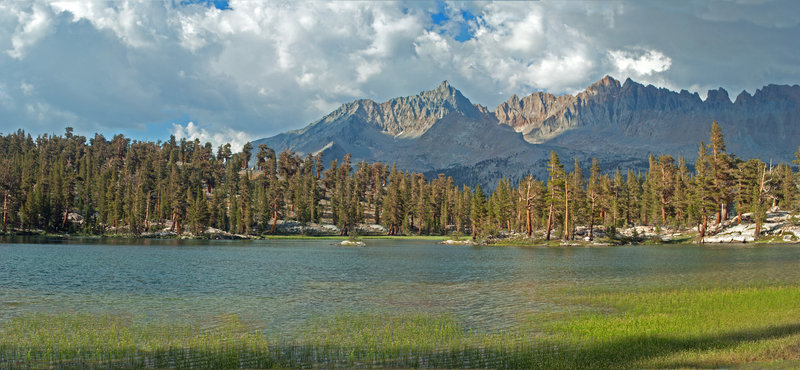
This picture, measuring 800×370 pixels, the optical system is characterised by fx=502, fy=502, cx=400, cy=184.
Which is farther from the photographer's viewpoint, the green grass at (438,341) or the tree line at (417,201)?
the tree line at (417,201)

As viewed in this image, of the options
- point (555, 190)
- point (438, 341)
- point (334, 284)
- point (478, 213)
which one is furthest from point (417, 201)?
point (438, 341)

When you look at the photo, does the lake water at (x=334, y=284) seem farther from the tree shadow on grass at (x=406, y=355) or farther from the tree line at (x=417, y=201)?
the tree line at (x=417, y=201)

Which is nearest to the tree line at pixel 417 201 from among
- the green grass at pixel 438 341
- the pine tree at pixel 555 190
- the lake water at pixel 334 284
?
the pine tree at pixel 555 190

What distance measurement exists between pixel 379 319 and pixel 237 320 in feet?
25.0

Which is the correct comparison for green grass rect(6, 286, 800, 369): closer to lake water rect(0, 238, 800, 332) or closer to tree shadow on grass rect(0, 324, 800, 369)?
tree shadow on grass rect(0, 324, 800, 369)

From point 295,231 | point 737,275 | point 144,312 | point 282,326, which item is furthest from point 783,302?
point 295,231

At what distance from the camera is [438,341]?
2166 cm

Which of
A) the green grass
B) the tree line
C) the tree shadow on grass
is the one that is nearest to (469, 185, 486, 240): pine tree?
the tree line

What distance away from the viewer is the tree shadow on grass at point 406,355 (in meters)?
18.3

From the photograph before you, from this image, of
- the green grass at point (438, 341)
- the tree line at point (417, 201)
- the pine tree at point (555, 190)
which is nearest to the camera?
the green grass at point (438, 341)

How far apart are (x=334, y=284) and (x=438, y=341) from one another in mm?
23434

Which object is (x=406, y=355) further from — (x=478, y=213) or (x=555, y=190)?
(x=478, y=213)

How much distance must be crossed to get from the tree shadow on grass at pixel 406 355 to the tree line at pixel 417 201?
8351 cm

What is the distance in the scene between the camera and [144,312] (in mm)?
29234
